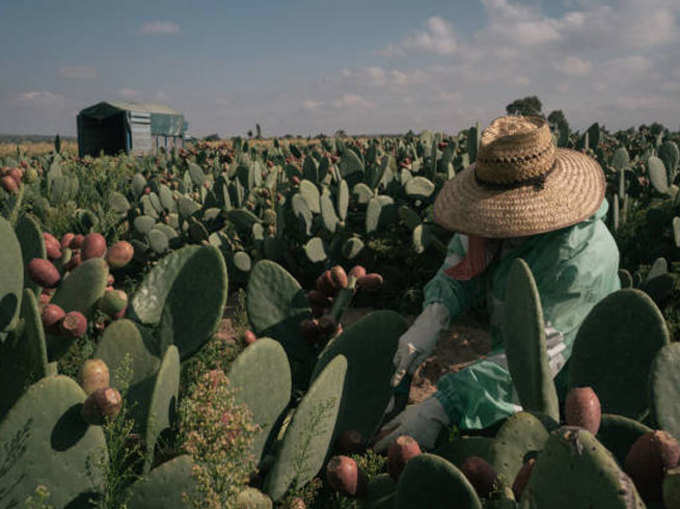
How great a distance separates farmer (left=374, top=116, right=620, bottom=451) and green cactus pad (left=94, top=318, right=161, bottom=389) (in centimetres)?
62

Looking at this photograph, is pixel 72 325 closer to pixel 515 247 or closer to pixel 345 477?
pixel 345 477

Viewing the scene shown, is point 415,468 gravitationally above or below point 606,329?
below

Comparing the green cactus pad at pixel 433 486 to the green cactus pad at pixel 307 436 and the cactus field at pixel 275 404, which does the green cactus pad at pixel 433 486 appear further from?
the green cactus pad at pixel 307 436

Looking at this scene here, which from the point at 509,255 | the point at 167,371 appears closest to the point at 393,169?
the point at 509,255

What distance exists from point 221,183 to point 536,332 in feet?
12.8

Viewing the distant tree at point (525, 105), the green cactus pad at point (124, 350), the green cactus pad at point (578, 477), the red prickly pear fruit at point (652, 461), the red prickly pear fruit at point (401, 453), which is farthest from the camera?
the distant tree at point (525, 105)

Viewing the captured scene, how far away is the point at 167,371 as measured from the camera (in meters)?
0.93

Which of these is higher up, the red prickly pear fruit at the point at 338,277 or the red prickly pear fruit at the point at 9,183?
the red prickly pear fruit at the point at 9,183

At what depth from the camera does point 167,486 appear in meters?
0.83

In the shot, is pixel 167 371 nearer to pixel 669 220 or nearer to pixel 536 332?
pixel 536 332

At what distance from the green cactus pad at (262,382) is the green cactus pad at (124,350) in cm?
24

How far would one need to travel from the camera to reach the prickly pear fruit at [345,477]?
901mm

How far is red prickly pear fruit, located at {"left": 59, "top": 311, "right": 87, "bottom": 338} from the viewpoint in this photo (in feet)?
3.39

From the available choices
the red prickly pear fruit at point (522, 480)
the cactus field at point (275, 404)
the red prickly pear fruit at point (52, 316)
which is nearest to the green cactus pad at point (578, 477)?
the cactus field at point (275, 404)
